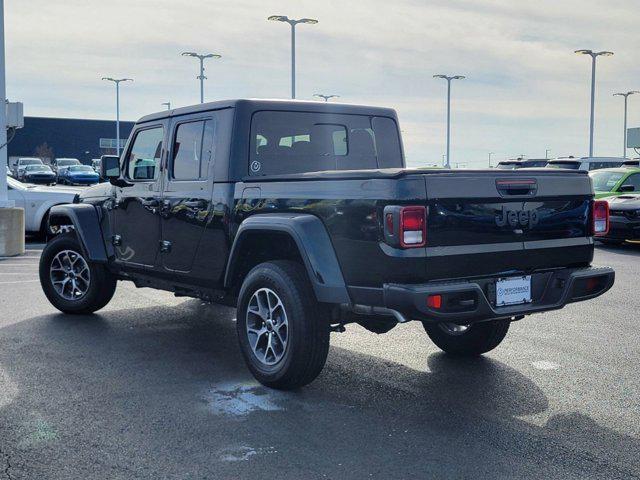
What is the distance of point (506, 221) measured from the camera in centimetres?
518

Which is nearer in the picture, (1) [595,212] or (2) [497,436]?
(2) [497,436]

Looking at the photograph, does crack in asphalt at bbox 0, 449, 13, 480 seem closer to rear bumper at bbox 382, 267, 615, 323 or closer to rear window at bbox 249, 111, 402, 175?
rear bumper at bbox 382, 267, 615, 323

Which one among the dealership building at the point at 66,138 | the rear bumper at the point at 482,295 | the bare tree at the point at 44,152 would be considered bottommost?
the rear bumper at the point at 482,295

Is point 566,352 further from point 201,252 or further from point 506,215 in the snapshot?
point 201,252

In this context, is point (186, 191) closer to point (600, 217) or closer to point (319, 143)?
point (319, 143)

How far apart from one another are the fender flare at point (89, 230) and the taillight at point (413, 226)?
12.7 ft

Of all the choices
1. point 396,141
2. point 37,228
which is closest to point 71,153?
point 37,228

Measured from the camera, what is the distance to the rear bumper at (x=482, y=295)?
4.72m

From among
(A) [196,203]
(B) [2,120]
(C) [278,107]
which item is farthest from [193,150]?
(B) [2,120]

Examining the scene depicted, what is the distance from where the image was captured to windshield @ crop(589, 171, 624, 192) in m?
17.6

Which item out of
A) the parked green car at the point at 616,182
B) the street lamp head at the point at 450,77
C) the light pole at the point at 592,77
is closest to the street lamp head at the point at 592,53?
the light pole at the point at 592,77

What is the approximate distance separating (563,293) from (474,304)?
80 cm

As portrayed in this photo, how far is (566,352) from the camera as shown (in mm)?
6754

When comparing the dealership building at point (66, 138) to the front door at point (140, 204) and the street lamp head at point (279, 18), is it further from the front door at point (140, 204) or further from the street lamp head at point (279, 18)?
the front door at point (140, 204)
